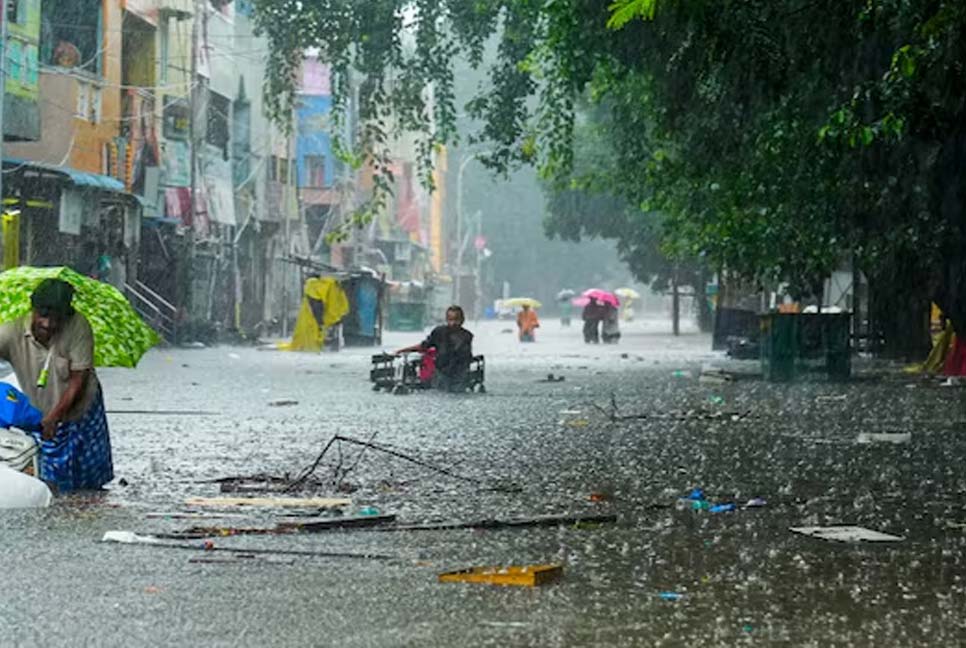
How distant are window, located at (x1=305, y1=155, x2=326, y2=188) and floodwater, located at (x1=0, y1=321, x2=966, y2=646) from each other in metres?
60.0

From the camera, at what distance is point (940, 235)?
92.3ft

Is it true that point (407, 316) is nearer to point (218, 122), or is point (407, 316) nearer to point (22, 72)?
point (218, 122)

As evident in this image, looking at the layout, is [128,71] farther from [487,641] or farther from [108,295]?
[487,641]

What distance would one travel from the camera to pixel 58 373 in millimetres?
11539

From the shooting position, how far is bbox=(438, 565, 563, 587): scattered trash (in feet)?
26.2

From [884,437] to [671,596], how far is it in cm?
963

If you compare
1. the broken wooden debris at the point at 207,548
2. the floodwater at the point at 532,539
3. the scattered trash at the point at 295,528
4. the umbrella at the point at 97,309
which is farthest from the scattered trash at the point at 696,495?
the umbrella at the point at 97,309

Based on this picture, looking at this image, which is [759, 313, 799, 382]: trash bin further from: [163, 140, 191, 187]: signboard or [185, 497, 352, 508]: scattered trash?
[163, 140, 191, 187]: signboard

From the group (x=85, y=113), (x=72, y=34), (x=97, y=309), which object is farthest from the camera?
(x=72, y=34)

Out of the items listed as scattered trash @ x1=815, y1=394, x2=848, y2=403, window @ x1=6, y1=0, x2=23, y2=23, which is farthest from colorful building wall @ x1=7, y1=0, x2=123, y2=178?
scattered trash @ x1=815, y1=394, x2=848, y2=403

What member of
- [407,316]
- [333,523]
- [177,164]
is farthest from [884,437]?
[407,316]

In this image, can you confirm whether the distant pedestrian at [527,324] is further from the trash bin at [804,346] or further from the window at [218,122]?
the trash bin at [804,346]

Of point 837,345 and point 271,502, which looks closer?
point 271,502

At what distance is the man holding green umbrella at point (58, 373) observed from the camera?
37.4 feet
